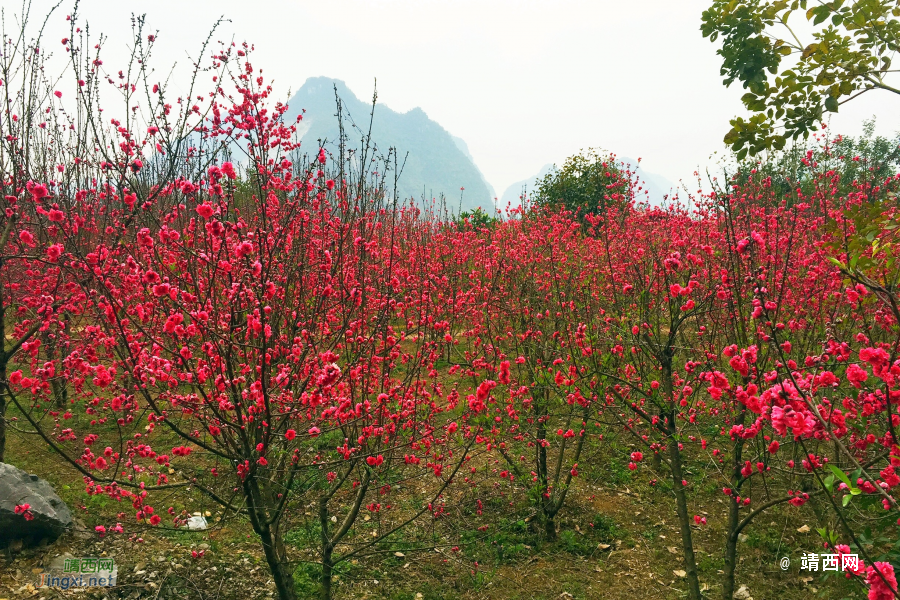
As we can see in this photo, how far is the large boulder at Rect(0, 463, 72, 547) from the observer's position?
14.2 feet

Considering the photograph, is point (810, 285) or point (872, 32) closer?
point (872, 32)

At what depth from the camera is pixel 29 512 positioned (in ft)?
13.6

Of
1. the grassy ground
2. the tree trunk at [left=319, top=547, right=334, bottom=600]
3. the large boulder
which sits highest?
the large boulder

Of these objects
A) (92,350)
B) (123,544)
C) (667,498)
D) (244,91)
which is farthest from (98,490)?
(667,498)

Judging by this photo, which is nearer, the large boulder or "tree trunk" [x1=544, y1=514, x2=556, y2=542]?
the large boulder

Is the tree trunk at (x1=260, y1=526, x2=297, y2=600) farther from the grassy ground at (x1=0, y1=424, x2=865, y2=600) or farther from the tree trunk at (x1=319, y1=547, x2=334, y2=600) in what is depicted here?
the grassy ground at (x1=0, y1=424, x2=865, y2=600)

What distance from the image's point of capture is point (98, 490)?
3225 millimetres

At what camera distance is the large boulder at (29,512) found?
14.2 feet

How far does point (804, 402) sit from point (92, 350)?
417 centimetres

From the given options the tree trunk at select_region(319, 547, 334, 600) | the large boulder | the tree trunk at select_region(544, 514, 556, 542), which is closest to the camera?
the tree trunk at select_region(319, 547, 334, 600)

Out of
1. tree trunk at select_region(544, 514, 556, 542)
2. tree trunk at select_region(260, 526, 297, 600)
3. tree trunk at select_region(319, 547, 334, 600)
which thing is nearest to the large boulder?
tree trunk at select_region(260, 526, 297, 600)

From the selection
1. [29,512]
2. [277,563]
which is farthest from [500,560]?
[29,512]

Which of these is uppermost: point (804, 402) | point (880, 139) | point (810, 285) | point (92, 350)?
point (880, 139)

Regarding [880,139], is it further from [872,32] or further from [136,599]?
[136,599]
